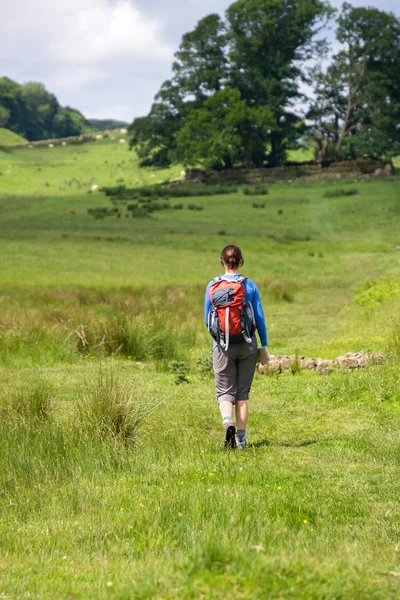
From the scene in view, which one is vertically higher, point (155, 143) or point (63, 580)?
point (155, 143)

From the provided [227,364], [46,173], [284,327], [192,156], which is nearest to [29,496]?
[227,364]

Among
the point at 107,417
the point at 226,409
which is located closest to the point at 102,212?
the point at 107,417

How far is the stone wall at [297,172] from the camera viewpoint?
211 feet

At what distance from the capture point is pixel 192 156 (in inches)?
2530

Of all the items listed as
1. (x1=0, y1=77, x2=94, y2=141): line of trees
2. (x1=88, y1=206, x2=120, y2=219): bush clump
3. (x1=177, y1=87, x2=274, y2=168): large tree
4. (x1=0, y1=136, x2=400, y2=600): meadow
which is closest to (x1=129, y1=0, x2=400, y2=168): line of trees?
(x1=177, y1=87, x2=274, y2=168): large tree

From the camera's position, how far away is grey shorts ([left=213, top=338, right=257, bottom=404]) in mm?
8266

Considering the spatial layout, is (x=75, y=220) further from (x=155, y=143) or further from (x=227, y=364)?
(x=227, y=364)

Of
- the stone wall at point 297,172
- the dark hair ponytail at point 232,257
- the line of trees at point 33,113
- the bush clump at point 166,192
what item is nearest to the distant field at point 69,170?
the bush clump at point 166,192

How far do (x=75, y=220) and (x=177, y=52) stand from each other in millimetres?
30150

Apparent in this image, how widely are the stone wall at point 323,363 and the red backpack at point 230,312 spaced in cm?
498

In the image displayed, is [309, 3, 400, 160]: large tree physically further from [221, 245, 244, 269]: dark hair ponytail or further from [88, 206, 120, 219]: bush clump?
[221, 245, 244, 269]: dark hair ponytail

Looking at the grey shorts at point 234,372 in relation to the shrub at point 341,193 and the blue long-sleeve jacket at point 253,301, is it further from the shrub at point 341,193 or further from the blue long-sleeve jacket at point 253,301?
the shrub at point 341,193

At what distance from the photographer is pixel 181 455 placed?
796 cm

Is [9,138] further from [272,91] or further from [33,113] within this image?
[272,91]
